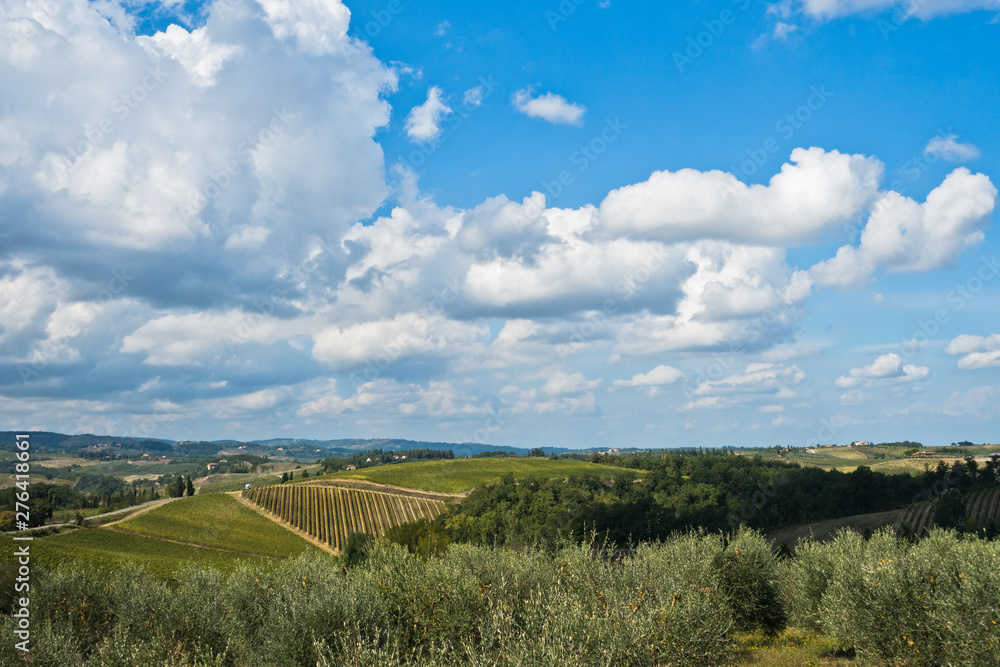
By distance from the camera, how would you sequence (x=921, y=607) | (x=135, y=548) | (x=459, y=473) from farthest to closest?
(x=459, y=473) → (x=135, y=548) → (x=921, y=607)

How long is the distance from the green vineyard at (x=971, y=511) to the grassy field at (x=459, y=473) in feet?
220

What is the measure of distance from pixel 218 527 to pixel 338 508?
30765 millimetres

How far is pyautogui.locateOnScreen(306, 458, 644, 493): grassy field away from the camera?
16238 cm

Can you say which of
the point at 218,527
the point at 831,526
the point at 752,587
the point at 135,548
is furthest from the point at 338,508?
the point at 752,587

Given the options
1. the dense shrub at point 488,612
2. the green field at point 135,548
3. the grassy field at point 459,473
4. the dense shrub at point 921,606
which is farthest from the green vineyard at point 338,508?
the dense shrub at point 921,606

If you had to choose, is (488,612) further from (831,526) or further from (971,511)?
(831,526)

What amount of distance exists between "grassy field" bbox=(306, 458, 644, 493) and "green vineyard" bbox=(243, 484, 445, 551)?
42.9 feet

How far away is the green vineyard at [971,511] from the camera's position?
Answer: 96.9 metres

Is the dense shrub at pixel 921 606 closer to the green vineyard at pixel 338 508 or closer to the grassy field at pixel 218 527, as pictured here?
the grassy field at pixel 218 527

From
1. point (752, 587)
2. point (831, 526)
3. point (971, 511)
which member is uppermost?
point (752, 587)

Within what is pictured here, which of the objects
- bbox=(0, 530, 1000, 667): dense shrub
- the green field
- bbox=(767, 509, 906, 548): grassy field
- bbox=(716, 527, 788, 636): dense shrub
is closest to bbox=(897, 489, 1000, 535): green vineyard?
bbox=(767, 509, 906, 548): grassy field

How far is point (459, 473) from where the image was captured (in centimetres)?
17525

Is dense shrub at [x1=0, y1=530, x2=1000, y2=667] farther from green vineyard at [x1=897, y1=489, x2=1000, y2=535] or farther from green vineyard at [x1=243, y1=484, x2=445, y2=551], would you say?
green vineyard at [x1=243, y1=484, x2=445, y2=551]

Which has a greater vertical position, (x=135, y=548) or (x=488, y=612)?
(x=488, y=612)
